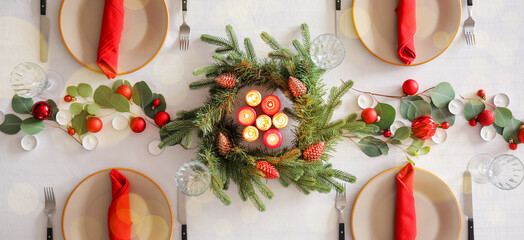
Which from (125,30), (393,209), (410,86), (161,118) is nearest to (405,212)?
(393,209)

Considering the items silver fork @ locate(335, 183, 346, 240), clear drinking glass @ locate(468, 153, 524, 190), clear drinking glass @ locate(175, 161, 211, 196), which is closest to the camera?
clear drinking glass @ locate(175, 161, 211, 196)

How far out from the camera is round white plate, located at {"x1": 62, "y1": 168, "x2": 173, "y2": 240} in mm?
1477

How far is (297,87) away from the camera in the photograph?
1312 mm

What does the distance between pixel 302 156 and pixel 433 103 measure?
60 centimetres

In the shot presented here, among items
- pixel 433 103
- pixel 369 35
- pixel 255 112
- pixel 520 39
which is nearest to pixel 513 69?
pixel 520 39

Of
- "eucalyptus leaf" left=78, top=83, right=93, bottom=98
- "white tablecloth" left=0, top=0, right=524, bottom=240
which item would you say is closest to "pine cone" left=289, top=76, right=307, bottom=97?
"white tablecloth" left=0, top=0, right=524, bottom=240

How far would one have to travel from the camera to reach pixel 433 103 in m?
1.53

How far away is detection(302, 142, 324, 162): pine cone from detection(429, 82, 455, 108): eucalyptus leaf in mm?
546

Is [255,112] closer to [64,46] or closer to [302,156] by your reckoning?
[302,156]

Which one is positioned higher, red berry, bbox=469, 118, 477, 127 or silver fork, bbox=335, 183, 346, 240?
red berry, bbox=469, 118, 477, 127

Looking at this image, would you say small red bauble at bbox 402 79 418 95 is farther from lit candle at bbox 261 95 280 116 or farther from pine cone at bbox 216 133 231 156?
pine cone at bbox 216 133 231 156

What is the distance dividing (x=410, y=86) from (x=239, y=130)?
69 centimetres

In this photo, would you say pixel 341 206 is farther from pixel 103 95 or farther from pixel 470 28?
pixel 103 95

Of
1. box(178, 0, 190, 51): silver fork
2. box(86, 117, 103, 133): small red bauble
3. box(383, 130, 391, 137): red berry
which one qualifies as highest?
box(178, 0, 190, 51): silver fork
